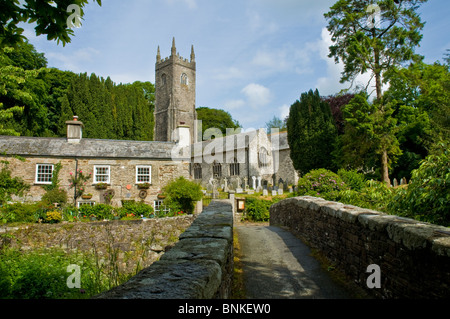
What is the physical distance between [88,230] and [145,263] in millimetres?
3367

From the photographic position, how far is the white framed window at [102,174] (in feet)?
67.1

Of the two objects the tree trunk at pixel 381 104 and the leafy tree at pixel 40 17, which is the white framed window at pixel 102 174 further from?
the tree trunk at pixel 381 104

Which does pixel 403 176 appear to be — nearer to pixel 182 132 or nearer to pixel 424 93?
pixel 424 93

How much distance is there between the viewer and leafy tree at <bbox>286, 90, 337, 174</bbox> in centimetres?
2808

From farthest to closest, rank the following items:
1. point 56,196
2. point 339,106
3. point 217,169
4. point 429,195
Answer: point 217,169
point 339,106
point 56,196
point 429,195

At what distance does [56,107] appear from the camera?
38.0 metres

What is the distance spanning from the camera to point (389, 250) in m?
3.70

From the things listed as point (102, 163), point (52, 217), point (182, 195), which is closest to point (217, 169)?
point (102, 163)

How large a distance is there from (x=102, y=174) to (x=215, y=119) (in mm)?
46083

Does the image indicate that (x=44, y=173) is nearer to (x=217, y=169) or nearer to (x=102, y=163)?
(x=102, y=163)

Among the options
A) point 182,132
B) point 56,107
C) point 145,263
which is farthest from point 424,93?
point 56,107

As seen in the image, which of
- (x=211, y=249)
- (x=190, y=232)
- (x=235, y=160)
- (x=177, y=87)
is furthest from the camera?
(x=177, y=87)

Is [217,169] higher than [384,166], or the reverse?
[217,169]

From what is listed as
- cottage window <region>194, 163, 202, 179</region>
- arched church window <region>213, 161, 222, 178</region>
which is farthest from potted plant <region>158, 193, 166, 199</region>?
cottage window <region>194, 163, 202, 179</region>
